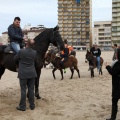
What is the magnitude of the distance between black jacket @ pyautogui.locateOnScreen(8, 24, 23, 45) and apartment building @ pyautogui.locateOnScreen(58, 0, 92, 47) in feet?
389

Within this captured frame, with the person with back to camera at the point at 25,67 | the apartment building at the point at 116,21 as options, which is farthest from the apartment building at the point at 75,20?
the person with back to camera at the point at 25,67

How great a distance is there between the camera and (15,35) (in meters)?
8.61

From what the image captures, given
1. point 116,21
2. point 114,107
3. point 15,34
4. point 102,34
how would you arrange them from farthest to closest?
point 102,34 < point 116,21 < point 15,34 < point 114,107

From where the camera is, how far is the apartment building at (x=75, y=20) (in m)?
127

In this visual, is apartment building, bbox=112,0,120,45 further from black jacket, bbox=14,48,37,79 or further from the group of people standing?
black jacket, bbox=14,48,37,79

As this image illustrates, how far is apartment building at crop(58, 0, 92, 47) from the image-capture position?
127438 mm

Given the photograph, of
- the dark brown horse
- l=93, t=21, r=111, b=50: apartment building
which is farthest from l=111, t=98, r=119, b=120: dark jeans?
l=93, t=21, r=111, b=50: apartment building

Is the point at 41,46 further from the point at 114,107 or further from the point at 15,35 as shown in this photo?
the point at 114,107

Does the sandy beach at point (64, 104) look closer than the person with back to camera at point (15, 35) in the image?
Yes

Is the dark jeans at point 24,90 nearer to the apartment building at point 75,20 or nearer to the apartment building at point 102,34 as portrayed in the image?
the apartment building at point 75,20

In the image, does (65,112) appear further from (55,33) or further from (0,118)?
(55,33)

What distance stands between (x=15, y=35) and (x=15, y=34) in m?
0.07

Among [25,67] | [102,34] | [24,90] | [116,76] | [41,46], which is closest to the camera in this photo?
[116,76]

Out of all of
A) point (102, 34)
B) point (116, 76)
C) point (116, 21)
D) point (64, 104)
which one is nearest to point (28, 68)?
point (64, 104)
